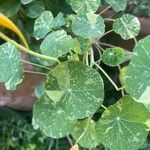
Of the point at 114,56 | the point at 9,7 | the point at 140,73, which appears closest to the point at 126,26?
the point at 114,56

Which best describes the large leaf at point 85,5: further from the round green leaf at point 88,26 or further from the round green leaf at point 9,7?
the round green leaf at point 9,7

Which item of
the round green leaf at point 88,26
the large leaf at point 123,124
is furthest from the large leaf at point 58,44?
the large leaf at point 123,124

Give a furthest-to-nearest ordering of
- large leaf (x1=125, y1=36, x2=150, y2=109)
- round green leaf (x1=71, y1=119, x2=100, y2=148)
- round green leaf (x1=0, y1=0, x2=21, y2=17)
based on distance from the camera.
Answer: round green leaf (x1=0, y1=0, x2=21, y2=17)
round green leaf (x1=71, y1=119, x2=100, y2=148)
large leaf (x1=125, y1=36, x2=150, y2=109)

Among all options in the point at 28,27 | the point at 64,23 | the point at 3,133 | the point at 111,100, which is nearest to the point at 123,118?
the point at 64,23

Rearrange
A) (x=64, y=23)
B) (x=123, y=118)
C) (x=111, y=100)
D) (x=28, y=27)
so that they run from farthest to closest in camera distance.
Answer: (x=111, y=100) → (x=28, y=27) → (x=64, y=23) → (x=123, y=118)

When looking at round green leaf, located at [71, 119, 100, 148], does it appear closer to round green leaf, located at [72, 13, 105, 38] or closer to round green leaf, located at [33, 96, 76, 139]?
round green leaf, located at [33, 96, 76, 139]

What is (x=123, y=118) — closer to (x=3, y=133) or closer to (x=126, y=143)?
(x=126, y=143)

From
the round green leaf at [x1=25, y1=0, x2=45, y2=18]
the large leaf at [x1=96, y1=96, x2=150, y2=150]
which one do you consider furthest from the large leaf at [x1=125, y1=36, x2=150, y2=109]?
the round green leaf at [x1=25, y1=0, x2=45, y2=18]
